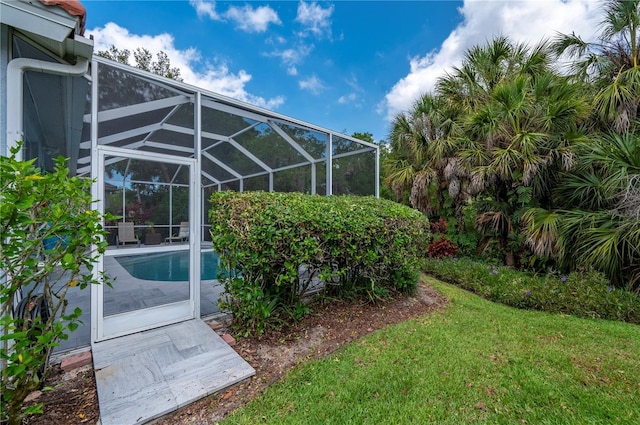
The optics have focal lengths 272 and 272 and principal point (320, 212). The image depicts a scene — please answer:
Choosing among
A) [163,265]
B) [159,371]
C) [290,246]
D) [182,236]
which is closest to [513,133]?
[290,246]

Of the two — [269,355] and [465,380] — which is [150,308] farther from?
[465,380]

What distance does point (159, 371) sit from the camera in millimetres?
2969

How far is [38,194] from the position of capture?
6.08 feet

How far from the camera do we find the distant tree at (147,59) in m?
16.3

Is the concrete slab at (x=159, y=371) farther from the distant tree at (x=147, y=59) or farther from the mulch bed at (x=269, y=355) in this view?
the distant tree at (x=147, y=59)

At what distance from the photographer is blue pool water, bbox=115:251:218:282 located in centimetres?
425

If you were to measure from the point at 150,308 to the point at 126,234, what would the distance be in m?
1.34

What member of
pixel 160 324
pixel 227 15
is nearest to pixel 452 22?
pixel 227 15

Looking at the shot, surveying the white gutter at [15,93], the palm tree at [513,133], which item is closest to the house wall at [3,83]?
the white gutter at [15,93]

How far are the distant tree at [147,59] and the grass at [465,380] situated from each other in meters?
18.9

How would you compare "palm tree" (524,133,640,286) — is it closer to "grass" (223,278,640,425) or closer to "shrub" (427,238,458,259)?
"grass" (223,278,640,425)

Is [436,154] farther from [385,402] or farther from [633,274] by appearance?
[385,402]

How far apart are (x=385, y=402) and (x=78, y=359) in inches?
136

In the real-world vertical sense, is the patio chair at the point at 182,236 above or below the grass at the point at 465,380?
above
